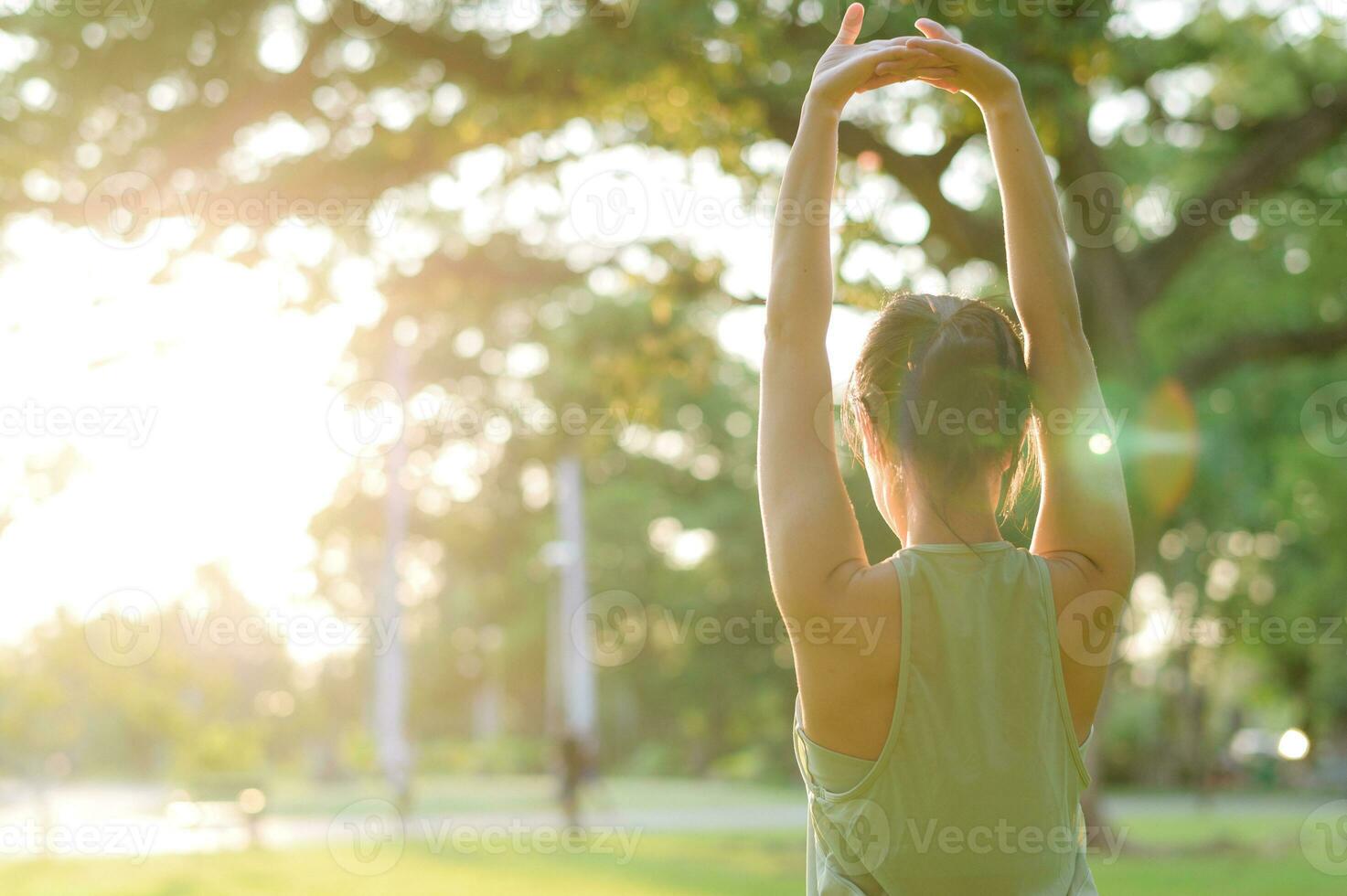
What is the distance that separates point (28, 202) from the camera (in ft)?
36.0

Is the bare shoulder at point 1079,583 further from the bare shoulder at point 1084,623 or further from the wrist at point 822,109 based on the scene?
the wrist at point 822,109

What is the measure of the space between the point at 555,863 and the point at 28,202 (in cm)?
958

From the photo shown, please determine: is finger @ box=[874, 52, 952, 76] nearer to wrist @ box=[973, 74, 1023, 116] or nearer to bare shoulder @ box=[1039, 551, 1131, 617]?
wrist @ box=[973, 74, 1023, 116]

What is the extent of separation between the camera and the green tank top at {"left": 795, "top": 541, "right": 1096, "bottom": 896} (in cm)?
145

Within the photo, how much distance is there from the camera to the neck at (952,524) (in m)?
1.55

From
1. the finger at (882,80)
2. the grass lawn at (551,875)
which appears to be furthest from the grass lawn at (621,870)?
the finger at (882,80)

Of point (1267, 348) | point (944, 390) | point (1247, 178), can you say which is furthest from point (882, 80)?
point (1267, 348)

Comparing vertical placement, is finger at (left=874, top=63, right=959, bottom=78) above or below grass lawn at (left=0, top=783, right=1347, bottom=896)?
above

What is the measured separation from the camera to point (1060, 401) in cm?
168

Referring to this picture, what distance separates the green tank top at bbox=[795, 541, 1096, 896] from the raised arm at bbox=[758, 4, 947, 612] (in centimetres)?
10

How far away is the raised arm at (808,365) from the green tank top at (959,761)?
3.8 inches

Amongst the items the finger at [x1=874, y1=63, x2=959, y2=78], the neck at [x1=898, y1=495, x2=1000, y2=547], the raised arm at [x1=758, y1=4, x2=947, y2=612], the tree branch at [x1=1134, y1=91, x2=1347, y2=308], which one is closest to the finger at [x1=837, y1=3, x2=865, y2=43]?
the raised arm at [x1=758, y1=4, x2=947, y2=612]

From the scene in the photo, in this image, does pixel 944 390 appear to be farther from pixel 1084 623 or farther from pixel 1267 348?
pixel 1267 348

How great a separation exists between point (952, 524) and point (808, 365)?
0.78ft
